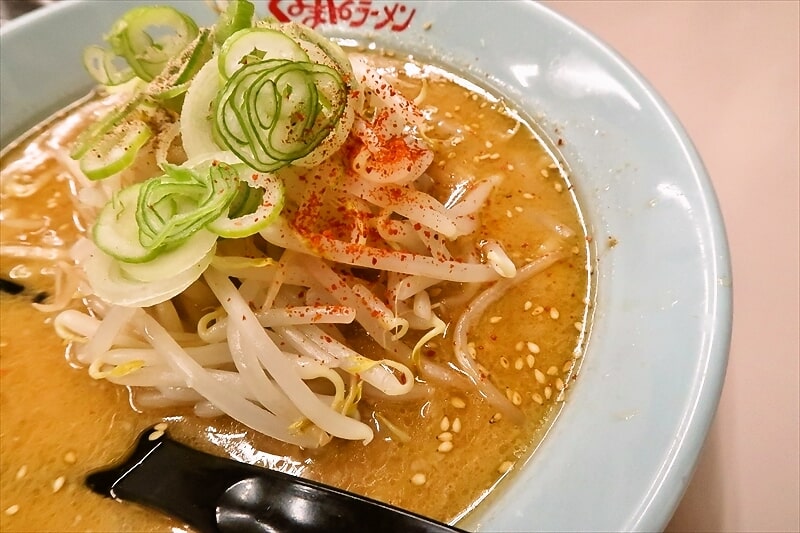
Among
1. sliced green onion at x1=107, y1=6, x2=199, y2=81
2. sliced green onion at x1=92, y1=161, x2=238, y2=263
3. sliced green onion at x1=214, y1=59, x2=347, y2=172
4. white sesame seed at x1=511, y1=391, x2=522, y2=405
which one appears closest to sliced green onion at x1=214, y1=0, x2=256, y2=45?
sliced green onion at x1=107, y1=6, x2=199, y2=81

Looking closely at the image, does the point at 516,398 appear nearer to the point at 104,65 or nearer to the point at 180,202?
the point at 180,202

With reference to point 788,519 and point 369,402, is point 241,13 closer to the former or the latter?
point 369,402

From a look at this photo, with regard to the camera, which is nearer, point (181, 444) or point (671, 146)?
point (181, 444)

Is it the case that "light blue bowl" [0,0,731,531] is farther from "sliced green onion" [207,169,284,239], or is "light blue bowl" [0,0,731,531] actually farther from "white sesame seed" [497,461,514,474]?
"sliced green onion" [207,169,284,239]

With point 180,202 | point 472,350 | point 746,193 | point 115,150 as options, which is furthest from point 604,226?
point 115,150

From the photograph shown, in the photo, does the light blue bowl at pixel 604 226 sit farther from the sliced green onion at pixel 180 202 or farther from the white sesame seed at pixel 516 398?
the sliced green onion at pixel 180 202

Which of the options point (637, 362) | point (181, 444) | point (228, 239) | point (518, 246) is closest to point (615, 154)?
point (518, 246)

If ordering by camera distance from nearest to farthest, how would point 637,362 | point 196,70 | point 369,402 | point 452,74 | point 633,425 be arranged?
point 633,425
point 637,362
point 369,402
point 196,70
point 452,74
